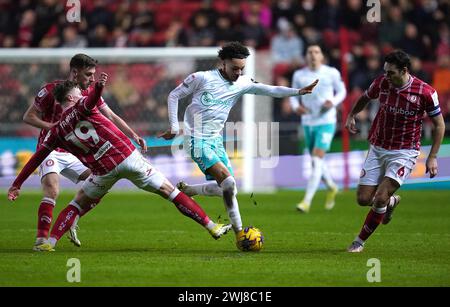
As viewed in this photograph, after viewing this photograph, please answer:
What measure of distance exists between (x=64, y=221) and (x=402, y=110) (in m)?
3.77

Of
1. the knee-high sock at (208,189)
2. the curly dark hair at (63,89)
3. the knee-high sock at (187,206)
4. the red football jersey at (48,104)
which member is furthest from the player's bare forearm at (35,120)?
the knee-high sock at (208,189)

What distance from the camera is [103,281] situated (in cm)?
745

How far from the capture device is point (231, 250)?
31.4ft

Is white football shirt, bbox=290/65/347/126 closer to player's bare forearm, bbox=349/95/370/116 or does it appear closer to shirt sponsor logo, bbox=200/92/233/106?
player's bare forearm, bbox=349/95/370/116

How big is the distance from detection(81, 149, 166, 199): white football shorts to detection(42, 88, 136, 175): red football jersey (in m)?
0.06

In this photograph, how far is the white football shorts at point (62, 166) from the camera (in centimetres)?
996

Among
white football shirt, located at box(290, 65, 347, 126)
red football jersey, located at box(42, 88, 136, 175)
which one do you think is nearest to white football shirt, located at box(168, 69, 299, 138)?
red football jersey, located at box(42, 88, 136, 175)

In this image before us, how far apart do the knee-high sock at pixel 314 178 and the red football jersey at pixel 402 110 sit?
15.3ft

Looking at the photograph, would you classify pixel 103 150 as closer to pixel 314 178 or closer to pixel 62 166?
pixel 62 166

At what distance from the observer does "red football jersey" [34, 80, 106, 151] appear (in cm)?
976

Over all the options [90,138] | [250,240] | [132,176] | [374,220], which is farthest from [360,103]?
[90,138]

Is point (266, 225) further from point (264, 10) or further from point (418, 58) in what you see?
point (264, 10)

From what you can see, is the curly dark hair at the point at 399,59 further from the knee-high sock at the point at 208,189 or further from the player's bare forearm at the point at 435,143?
the knee-high sock at the point at 208,189

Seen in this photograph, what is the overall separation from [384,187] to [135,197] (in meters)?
8.70
